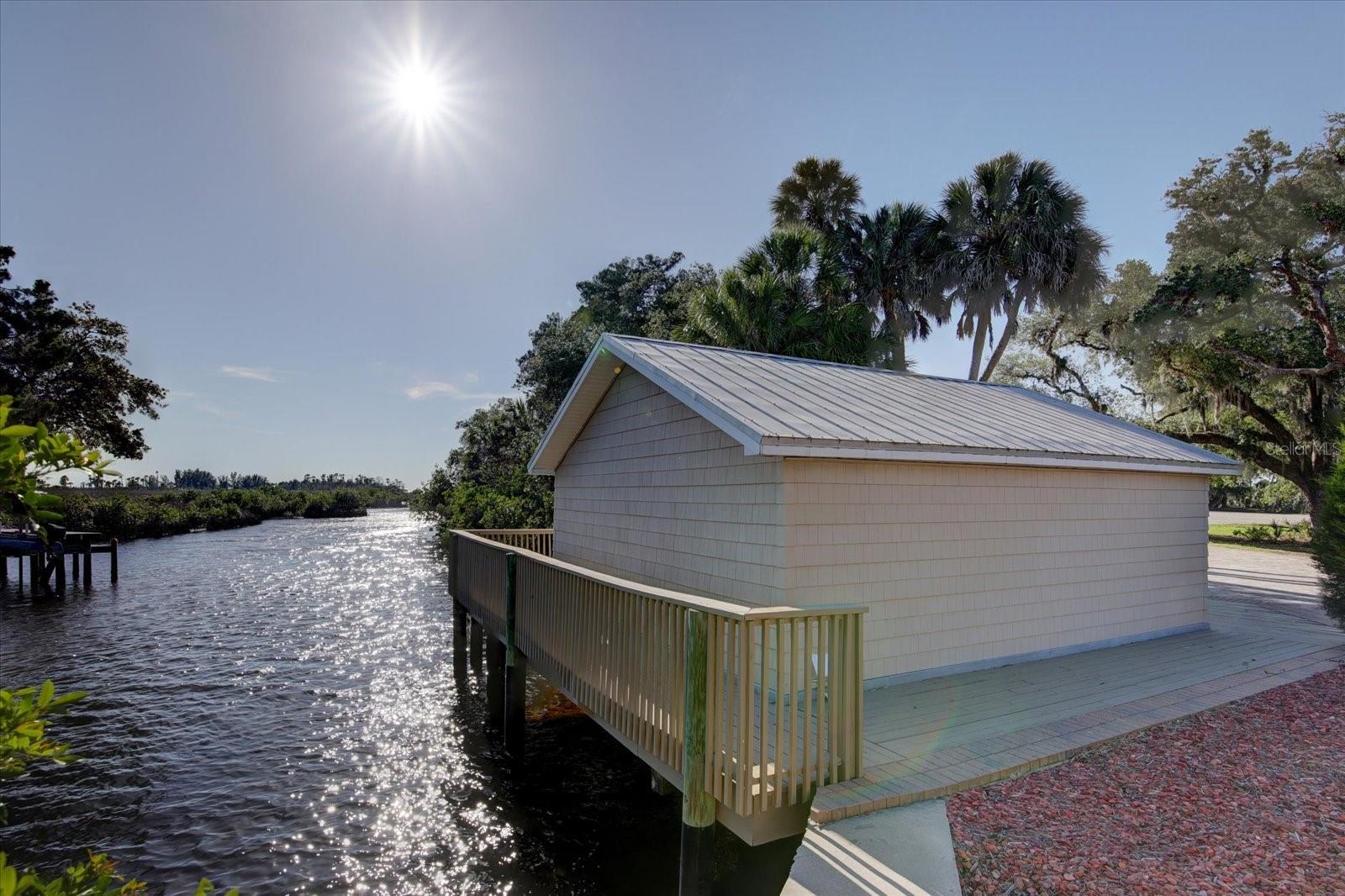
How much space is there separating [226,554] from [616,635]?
31847 millimetres

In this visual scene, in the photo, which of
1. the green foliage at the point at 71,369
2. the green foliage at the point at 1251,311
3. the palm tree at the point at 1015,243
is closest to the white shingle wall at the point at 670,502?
the palm tree at the point at 1015,243

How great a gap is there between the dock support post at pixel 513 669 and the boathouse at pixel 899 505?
179 centimetres

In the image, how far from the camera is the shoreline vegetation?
34.9 metres

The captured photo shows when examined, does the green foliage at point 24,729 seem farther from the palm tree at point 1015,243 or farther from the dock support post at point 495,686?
the palm tree at point 1015,243

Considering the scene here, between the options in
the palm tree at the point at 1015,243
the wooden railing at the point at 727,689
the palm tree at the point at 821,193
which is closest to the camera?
the wooden railing at the point at 727,689

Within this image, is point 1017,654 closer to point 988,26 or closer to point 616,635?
point 616,635

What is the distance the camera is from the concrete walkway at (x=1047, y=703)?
4.56 m

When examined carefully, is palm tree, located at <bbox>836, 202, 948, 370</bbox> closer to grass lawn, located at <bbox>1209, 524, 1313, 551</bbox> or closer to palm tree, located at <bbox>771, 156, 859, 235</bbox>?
palm tree, located at <bbox>771, 156, 859, 235</bbox>

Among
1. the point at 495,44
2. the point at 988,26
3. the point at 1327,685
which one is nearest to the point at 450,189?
the point at 495,44

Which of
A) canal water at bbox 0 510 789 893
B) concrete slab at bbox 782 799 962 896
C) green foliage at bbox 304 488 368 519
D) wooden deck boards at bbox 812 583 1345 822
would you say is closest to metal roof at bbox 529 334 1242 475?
wooden deck boards at bbox 812 583 1345 822

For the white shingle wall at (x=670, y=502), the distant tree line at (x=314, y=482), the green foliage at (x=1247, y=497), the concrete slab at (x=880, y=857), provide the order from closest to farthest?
the concrete slab at (x=880, y=857), the white shingle wall at (x=670, y=502), the green foliage at (x=1247, y=497), the distant tree line at (x=314, y=482)

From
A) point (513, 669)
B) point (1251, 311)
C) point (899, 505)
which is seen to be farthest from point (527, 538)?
point (1251, 311)

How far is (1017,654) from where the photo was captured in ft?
24.8

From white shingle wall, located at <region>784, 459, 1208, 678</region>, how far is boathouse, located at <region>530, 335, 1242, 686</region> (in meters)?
0.02
